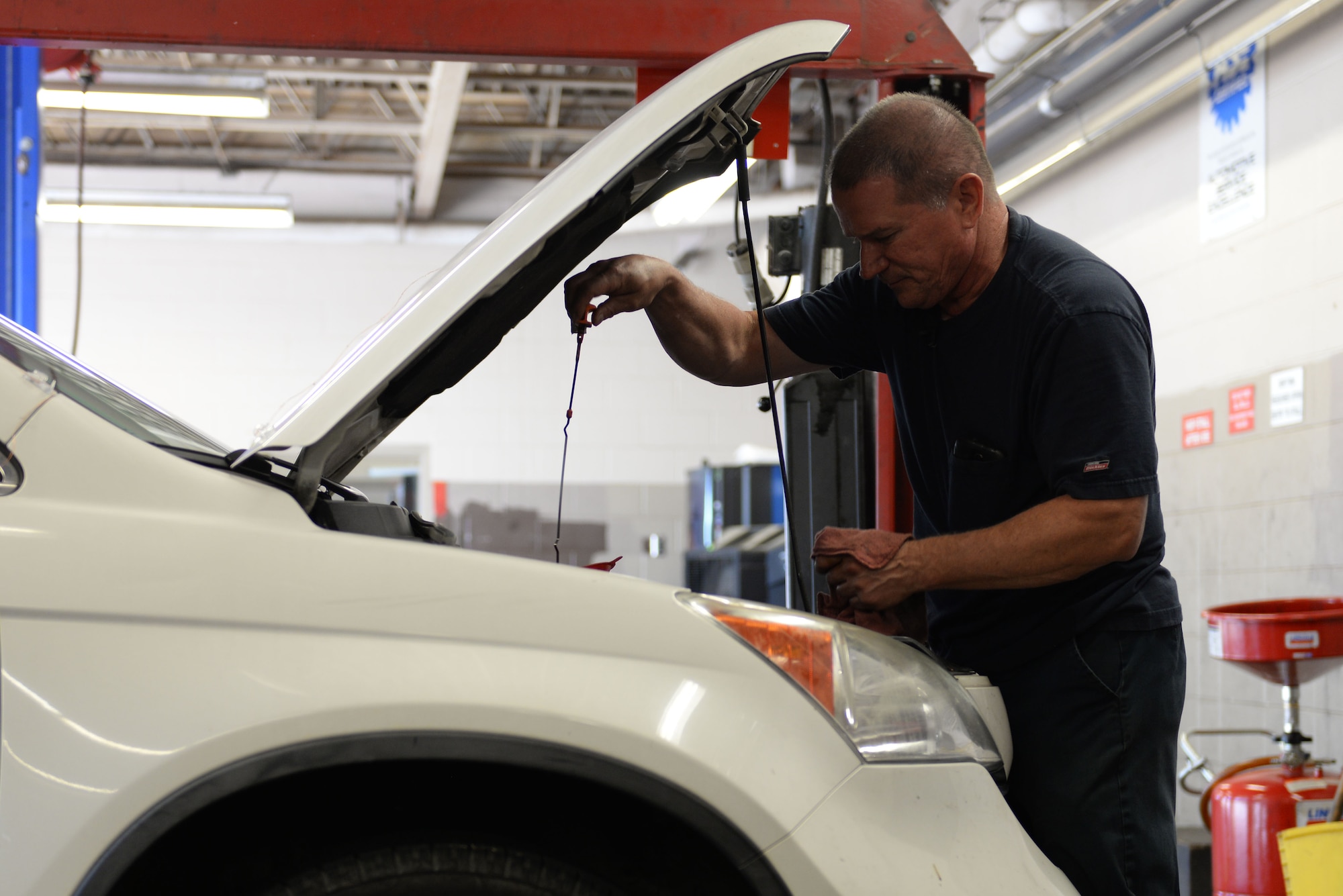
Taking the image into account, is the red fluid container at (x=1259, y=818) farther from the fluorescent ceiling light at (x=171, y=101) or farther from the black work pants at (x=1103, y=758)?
the fluorescent ceiling light at (x=171, y=101)

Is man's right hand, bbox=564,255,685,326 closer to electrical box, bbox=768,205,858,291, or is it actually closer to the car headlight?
the car headlight

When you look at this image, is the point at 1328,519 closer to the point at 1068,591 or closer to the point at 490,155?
the point at 1068,591

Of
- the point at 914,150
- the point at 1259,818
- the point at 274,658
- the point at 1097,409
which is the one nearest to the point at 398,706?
the point at 274,658

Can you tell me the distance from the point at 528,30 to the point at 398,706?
157cm

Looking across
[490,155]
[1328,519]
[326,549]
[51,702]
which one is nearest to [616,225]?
[326,549]

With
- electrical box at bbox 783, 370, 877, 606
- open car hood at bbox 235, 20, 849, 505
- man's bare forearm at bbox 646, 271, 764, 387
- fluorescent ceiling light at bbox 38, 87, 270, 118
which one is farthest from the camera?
fluorescent ceiling light at bbox 38, 87, 270, 118

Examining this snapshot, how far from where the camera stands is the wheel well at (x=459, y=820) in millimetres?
1068

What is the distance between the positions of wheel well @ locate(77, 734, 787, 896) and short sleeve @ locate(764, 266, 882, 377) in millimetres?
1042

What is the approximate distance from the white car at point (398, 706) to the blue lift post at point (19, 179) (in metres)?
2.37

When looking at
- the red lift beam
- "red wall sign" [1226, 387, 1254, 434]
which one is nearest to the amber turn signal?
the red lift beam

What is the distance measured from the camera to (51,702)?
1020mm

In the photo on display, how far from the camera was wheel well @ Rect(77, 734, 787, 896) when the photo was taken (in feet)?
3.51

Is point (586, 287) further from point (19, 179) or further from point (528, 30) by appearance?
point (19, 179)

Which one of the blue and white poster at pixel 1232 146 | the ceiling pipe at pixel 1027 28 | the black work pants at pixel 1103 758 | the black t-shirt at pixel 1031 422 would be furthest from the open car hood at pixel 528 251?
the blue and white poster at pixel 1232 146
